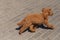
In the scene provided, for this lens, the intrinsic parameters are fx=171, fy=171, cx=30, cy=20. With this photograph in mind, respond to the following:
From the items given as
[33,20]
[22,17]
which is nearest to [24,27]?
[33,20]

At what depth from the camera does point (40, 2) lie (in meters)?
2.71

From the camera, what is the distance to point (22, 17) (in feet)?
7.38

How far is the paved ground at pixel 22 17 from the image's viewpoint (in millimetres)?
1868

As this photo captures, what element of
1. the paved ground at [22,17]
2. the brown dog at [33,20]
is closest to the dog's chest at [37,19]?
the brown dog at [33,20]

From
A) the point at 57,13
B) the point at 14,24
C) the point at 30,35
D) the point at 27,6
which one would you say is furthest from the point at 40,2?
the point at 30,35

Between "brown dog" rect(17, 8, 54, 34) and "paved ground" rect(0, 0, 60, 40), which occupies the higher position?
"brown dog" rect(17, 8, 54, 34)

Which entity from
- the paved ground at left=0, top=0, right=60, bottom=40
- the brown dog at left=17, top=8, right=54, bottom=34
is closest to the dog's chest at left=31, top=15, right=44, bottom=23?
the brown dog at left=17, top=8, right=54, bottom=34

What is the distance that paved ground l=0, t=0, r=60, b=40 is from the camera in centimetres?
187

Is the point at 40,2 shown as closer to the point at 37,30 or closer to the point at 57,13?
the point at 57,13

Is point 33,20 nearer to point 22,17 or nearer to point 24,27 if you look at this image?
point 24,27

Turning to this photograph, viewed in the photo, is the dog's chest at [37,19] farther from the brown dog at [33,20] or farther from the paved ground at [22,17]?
the paved ground at [22,17]

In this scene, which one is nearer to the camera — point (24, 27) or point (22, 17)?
point (24, 27)

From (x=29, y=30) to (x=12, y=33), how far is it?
198mm

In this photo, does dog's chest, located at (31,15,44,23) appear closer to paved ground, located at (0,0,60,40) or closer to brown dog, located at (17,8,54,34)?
brown dog, located at (17,8,54,34)
